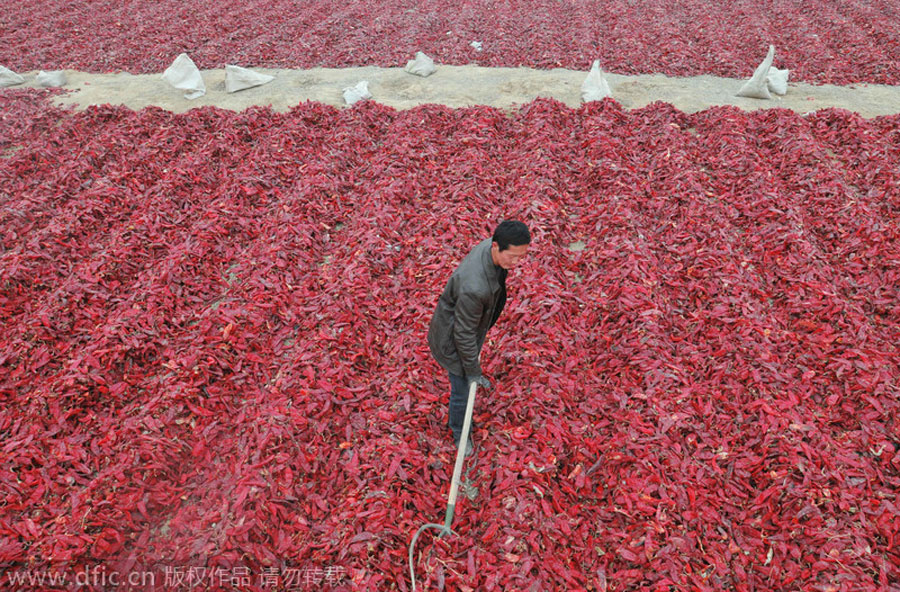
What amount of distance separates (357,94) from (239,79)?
3019 millimetres

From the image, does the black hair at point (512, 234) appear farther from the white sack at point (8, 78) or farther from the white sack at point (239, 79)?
the white sack at point (8, 78)

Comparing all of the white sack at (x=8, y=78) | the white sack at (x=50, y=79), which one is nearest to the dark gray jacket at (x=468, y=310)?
the white sack at (x=50, y=79)

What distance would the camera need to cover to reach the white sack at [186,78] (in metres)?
10.9

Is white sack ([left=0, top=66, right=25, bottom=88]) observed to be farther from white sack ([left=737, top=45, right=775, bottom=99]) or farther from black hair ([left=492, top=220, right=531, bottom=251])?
white sack ([left=737, top=45, right=775, bottom=99])

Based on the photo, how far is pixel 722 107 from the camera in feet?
30.8

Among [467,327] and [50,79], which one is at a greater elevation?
[50,79]

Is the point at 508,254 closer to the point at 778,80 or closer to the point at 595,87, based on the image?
the point at 595,87

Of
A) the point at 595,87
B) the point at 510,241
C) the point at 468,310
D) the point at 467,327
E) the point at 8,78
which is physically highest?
the point at 8,78

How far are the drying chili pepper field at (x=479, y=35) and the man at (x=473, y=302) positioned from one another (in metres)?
10.5

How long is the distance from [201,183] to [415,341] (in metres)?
5.09

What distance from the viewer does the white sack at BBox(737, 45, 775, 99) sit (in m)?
9.86

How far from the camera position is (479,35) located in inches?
565

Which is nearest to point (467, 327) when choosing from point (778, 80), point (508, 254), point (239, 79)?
point (508, 254)

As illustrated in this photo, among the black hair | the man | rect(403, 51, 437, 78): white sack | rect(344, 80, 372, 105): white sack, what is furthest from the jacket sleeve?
rect(403, 51, 437, 78): white sack
